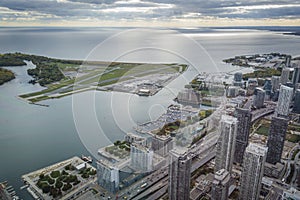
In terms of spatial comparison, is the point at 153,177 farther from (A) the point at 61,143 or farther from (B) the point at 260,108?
(B) the point at 260,108

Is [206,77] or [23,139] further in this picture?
[206,77]

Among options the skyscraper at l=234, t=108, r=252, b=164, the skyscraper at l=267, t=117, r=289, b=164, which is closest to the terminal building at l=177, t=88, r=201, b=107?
the skyscraper at l=234, t=108, r=252, b=164

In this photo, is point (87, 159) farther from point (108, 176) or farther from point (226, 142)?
point (226, 142)

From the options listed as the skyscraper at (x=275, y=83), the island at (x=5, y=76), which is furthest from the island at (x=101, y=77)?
the skyscraper at (x=275, y=83)

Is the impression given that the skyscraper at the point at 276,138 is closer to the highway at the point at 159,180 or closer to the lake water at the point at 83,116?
the highway at the point at 159,180

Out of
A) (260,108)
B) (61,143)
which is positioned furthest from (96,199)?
(260,108)

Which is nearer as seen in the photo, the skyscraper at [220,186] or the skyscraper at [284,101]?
the skyscraper at [220,186]
